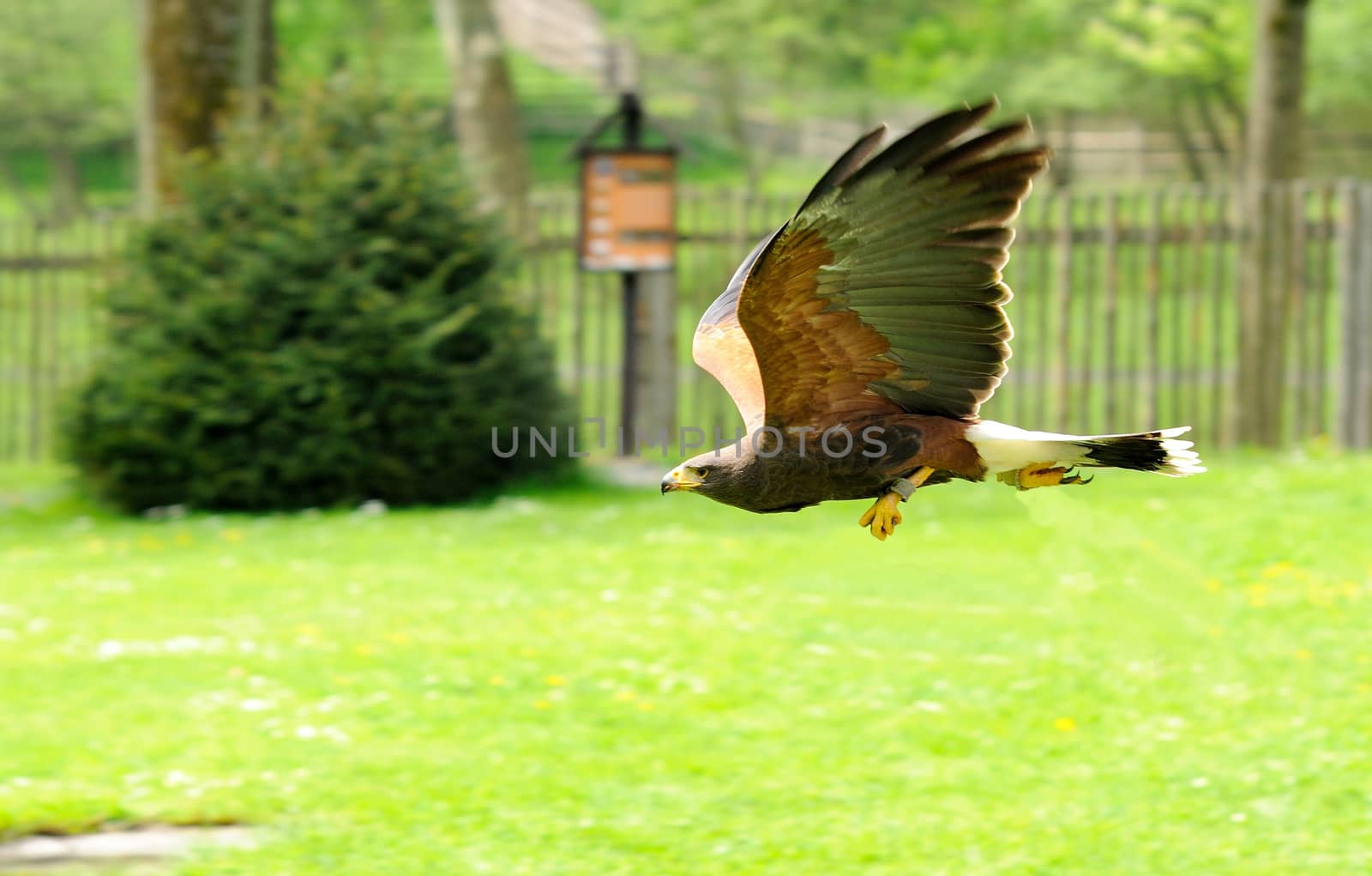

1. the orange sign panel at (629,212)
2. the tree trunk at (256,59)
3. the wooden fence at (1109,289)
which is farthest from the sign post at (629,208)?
the tree trunk at (256,59)

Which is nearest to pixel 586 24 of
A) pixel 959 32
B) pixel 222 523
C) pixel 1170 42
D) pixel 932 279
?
pixel 959 32

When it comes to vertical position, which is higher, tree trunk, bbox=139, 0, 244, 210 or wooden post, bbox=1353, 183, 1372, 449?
tree trunk, bbox=139, 0, 244, 210

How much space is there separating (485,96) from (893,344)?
48.3ft

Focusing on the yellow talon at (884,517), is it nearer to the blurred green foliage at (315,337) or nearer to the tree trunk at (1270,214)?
the blurred green foliage at (315,337)

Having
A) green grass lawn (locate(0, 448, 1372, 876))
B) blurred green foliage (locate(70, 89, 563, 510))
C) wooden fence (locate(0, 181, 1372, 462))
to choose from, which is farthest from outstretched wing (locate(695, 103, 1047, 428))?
wooden fence (locate(0, 181, 1372, 462))

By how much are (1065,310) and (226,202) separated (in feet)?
21.1

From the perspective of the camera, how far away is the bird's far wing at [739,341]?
3035 millimetres

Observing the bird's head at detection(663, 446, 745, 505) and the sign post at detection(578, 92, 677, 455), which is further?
the sign post at detection(578, 92, 677, 455)

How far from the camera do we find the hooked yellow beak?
115 inches

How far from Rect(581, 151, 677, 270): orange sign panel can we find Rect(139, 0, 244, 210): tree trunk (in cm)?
295

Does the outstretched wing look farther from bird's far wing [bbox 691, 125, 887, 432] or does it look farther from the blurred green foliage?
the blurred green foliage

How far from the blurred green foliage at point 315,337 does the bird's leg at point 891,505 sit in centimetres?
779

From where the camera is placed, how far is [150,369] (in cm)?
1062

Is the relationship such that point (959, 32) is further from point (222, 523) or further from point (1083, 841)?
point (1083, 841)
